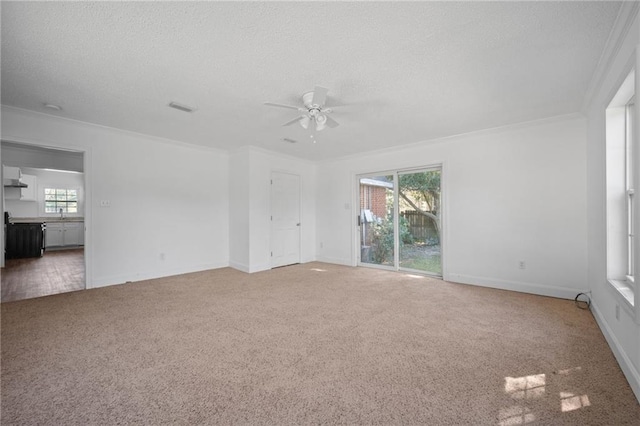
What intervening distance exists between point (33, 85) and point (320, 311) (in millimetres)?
3894

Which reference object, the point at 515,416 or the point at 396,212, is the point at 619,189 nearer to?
the point at 515,416

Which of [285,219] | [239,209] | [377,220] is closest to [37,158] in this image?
[239,209]

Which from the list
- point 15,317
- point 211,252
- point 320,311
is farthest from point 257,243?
point 15,317

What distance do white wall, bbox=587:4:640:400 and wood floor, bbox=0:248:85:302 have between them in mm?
6216

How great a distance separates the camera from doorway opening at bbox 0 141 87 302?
4.52 m

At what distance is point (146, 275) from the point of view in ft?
15.4

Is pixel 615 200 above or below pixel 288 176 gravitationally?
below

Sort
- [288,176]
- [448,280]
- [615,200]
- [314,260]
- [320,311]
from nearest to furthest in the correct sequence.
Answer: [615,200] < [320,311] < [448,280] < [288,176] < [314,260]

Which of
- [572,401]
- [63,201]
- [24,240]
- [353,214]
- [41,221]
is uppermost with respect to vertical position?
[63,201]

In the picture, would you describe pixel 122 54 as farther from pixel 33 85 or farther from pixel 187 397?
pixel 187 397

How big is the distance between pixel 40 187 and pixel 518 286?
12.0m

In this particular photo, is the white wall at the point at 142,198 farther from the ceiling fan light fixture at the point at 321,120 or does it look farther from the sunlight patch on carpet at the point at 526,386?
the sunlight patch on carpet at the point at 526,386

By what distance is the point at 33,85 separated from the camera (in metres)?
2.84

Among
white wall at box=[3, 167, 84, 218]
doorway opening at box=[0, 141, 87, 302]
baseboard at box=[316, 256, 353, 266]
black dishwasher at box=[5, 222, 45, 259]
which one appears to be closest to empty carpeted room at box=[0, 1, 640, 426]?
doorway opening at box=[0, 141, 87, 302]
